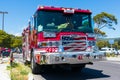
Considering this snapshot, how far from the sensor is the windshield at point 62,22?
1411cm

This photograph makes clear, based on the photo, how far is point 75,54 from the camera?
13.6m

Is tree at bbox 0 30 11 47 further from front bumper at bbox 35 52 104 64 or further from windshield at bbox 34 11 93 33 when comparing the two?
front bumper at bbox 35 52 104 64

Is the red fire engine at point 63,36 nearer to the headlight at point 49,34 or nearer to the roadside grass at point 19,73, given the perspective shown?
the headlight at point 49,34

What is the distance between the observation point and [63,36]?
13.9 meters

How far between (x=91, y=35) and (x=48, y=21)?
6.86 ft

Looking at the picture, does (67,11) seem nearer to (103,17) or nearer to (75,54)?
(75,54)

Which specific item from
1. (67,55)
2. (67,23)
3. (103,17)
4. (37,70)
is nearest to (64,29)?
(67,23)

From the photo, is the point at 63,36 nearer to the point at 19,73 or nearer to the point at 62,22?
the point at 62,22

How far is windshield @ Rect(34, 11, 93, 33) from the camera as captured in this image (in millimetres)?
14109

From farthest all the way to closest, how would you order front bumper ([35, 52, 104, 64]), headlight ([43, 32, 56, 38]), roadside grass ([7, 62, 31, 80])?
roadside grass ([7, 62, 31, 80])
headlight ([43, 32, 56, 38])
front bumper ([35, 52, 104, 64])

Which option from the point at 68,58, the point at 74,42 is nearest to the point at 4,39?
the point at 74,42

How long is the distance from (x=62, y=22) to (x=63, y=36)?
0.78 meters

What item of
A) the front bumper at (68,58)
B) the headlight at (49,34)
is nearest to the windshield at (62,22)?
the headlight at (49,34)

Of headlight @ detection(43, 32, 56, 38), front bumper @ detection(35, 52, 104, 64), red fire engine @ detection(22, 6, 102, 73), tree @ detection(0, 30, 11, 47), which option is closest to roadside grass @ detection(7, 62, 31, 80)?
red fire engine @ detection(22, 6, 102, 73)
